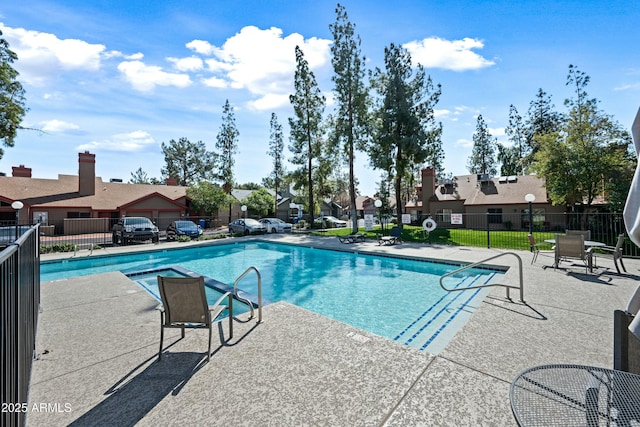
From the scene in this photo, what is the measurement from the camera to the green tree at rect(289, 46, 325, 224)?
82.2ft

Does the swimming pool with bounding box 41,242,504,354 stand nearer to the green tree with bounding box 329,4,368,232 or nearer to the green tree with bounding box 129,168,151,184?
the green tree with bounding box 329,4,368,232

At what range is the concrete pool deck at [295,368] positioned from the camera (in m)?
2.37

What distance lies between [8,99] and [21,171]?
11.6m

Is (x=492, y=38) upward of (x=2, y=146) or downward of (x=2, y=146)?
upward

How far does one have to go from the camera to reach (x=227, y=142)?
32781 millimetres

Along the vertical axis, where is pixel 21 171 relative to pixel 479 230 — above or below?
above

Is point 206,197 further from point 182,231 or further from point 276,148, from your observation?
point 276,148

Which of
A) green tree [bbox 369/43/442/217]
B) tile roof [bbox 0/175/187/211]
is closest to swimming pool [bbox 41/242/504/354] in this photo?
green tree [bbox 369/43/442/217]

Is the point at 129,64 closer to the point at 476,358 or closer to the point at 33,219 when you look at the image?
the point at 476,358

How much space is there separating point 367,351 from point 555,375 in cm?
184

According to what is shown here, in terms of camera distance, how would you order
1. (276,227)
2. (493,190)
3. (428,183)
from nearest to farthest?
1. (276,227)
2. (493,190)
3. (428,183)

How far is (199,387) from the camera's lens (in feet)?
9.02

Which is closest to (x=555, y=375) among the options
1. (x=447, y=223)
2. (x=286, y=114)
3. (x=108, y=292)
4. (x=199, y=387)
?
(x=199, y=387)

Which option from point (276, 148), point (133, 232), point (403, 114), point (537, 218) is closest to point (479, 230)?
point (537, 218)
